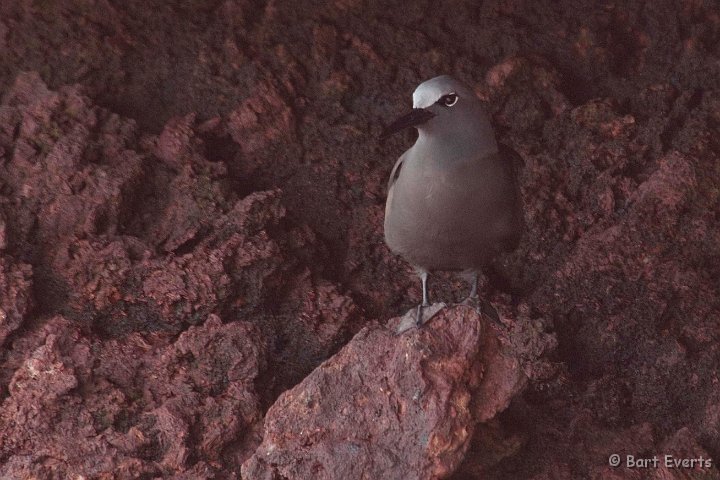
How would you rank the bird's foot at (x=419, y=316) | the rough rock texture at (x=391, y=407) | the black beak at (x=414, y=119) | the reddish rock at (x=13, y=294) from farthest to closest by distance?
the reddish rock at (x=13, y=294) < the bird's foot at (x=419, y=316) < the black beak at (x=414, y=119) < the rough rock texture at (x=391, y=407)

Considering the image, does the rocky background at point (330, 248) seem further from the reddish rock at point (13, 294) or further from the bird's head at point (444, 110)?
the bird's head at point (444, 110)

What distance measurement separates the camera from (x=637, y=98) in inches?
199

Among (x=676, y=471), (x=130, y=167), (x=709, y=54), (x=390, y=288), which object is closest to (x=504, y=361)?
(x=676, y=471)

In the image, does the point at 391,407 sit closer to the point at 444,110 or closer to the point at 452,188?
the point at 452,188

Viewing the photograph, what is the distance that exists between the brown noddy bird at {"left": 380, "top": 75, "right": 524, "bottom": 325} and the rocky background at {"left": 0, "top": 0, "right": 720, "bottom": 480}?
35cm

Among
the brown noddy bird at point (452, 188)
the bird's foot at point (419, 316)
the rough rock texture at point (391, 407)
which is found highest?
the brown noddy bird at point (452, 188)

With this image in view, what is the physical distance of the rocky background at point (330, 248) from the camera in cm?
367

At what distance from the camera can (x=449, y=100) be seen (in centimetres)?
356

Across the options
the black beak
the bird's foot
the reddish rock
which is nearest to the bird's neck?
the black beak

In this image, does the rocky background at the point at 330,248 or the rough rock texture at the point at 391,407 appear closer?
the rough rock texture at the point at 391,407

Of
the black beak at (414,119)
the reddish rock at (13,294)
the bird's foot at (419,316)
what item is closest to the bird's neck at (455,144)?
the black beak at (414,119)

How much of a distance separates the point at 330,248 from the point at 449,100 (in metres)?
1.49

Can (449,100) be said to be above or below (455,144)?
above

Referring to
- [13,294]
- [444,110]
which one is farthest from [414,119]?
[13,294]
